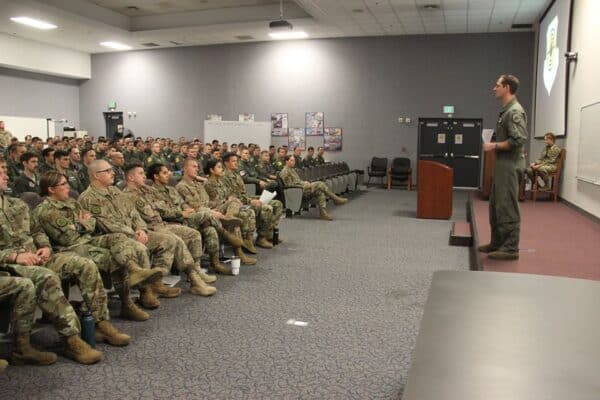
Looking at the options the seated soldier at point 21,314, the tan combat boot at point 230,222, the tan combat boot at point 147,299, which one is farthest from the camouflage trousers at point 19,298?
the tan combat boot at point 230,222

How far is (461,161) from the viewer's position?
14.0 metres

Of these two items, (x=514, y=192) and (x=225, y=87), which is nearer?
(x=514, y=192)

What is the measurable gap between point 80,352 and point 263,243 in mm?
3335

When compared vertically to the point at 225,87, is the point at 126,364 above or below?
below

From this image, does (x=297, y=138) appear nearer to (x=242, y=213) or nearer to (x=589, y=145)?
(x=589, y=145)

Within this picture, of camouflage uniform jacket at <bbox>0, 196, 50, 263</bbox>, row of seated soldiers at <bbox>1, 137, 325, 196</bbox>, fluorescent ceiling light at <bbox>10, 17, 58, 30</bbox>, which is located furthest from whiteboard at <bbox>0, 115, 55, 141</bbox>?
camouflage uniform jacket at <bbox>0, 196, 50, 263</bbox>

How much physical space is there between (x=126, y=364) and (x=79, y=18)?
11.4 m

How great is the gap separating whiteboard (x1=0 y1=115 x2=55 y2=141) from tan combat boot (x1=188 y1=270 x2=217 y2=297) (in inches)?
494

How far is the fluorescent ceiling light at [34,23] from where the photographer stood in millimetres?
11811

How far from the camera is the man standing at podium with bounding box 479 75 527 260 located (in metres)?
4.13

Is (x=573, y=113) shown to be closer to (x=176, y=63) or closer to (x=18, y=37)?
(x=176, y=63)

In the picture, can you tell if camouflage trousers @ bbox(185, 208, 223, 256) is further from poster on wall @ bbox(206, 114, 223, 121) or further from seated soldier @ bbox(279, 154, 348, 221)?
poster on wall @ bbox(206, 114, 223, 121)

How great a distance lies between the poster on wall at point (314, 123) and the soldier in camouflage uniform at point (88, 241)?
11.6 metres

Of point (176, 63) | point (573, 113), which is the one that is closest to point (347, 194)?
point (573, 113)
